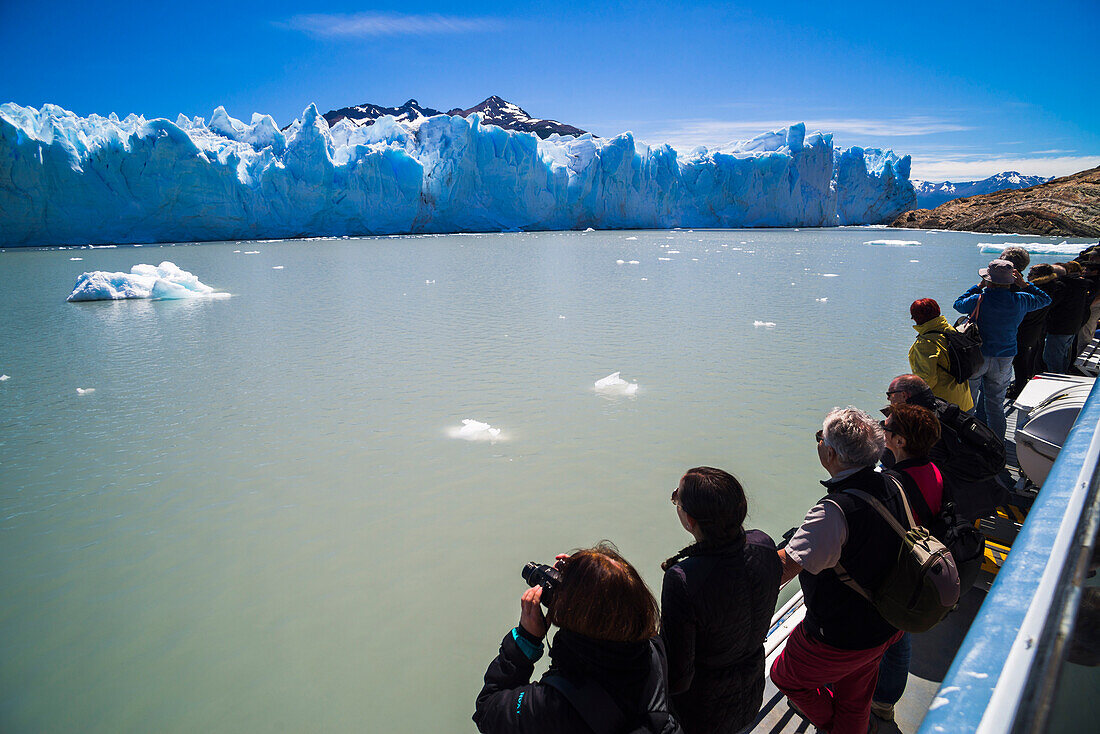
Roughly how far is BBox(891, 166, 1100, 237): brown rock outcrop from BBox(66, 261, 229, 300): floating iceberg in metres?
39.7

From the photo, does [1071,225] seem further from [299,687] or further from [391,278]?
[299,687]

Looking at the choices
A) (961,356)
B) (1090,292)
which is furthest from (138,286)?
(1090,292)

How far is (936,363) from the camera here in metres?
2.82

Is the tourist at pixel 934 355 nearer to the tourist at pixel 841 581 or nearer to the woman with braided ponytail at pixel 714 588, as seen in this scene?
the tourist at pixel 841 581

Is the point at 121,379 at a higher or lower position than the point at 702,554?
lower

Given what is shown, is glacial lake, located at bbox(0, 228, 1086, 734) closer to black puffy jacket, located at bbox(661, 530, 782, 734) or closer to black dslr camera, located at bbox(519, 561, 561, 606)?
black puffy jacket, located at bbox(661, 530, 782, 734)

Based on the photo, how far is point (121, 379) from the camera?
6195 mm

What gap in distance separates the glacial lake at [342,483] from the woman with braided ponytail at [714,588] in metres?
1.20

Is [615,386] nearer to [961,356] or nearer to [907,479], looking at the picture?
[961,356]

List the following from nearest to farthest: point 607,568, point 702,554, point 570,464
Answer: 1. point 607,568
2. point 702,554
3. point 570,464

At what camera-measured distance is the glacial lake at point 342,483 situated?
2.38 meters

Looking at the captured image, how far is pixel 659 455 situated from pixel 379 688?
2387 millimetres

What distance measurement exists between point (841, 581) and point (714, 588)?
382 mm

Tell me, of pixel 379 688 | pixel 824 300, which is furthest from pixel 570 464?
pixel 824 300
